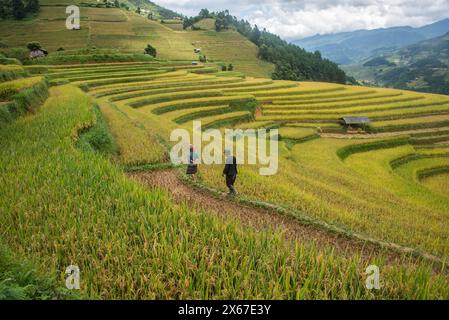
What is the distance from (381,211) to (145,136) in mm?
9599

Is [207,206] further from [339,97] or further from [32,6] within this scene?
[32,6]

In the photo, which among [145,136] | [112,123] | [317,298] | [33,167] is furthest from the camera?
[112,123]

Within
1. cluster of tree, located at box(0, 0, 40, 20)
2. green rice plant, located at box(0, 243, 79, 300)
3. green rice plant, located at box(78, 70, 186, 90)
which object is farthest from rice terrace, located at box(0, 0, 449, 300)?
cluster of tree, located at box(0, 0, 40, 20)

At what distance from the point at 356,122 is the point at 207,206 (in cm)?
2187

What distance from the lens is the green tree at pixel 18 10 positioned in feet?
215

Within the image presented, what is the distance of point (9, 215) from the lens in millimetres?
5945

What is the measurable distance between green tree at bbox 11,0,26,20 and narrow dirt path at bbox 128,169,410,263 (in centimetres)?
7240

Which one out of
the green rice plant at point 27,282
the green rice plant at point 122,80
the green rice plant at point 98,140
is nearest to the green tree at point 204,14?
the green rice plant at point 122,80

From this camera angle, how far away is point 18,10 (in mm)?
65375

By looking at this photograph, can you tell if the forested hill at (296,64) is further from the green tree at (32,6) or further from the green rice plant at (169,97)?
the green rice plant at (169,97)

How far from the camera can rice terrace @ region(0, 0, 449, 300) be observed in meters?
4.55

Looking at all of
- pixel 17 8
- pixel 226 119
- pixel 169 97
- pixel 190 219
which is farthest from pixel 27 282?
pixel 17 8

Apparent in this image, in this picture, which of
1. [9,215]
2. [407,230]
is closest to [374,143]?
[407,230]
